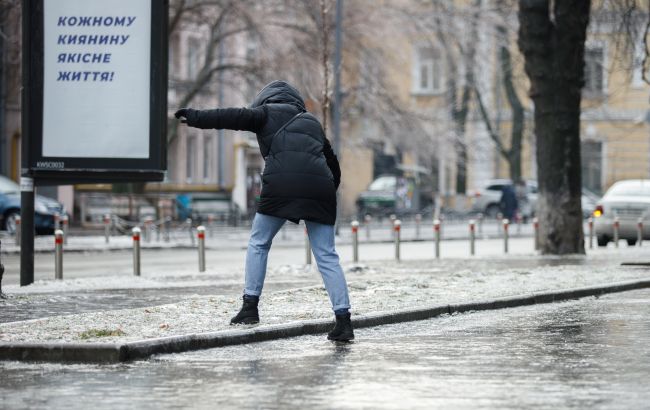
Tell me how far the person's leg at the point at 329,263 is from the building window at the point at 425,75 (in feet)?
168

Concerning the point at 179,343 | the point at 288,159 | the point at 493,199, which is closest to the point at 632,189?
the point at 288,159

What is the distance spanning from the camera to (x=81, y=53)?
19125 millimetres

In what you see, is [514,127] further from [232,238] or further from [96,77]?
[96,77]

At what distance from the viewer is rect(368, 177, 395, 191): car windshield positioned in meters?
60.7

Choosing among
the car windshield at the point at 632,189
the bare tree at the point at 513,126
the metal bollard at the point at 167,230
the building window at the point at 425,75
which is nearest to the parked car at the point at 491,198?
the bare tree at the point at 513,126

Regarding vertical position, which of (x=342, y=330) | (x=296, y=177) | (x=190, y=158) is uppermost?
(x=190, y=158)

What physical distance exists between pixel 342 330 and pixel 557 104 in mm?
15889

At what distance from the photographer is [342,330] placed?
1151 cm

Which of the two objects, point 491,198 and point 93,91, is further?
point 491,198

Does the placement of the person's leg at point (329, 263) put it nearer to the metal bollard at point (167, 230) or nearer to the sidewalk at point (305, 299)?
the sidewalk at point (305, 299)

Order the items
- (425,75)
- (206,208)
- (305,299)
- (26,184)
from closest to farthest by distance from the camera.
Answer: (305,299), (26,184), (206,208), (425,75)

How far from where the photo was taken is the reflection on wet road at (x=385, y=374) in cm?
828

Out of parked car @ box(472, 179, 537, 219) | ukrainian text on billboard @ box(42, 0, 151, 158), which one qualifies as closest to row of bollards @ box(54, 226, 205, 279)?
ukrainian text on billboard @ box(42, 0, 151, 158)

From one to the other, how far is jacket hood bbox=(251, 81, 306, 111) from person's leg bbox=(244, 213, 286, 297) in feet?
2.85
